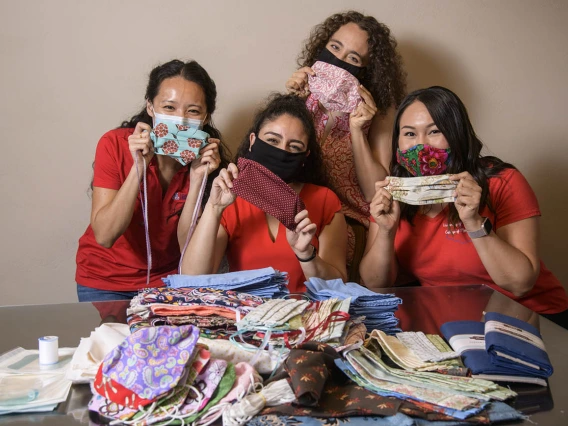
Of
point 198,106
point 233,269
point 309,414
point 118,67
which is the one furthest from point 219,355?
point 118,67

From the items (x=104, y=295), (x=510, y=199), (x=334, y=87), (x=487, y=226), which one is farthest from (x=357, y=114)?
(x=104, y=295)

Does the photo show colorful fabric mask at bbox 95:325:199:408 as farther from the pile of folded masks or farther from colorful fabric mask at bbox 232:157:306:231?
colorful fabric mask at bbox 232:157:306:231

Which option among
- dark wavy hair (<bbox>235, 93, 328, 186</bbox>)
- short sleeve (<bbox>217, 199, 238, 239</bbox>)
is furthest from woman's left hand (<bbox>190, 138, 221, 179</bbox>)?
short sleeve (<bbox>217, 199, 238, 239</bbox>)

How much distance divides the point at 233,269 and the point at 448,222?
0.94 meters

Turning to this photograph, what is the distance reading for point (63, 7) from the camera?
333 centimetres

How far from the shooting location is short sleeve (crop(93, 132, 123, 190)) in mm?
2916

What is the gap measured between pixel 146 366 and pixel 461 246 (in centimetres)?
168

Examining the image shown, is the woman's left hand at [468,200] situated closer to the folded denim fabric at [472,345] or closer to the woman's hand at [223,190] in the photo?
the folded denim fabric at [472,345]

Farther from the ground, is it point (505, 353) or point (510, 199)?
point (510, 199)

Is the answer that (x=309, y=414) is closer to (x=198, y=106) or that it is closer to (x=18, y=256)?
(x=198, y=106)

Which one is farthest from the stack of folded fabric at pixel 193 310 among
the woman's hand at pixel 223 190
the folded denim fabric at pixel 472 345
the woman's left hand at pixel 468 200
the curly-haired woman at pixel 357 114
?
the curly-haired woman at pixel 357 114

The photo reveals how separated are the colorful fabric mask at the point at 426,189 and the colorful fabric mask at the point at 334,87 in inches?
32.2

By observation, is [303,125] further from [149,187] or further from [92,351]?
[92,351]

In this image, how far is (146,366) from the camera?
1.27 meters
